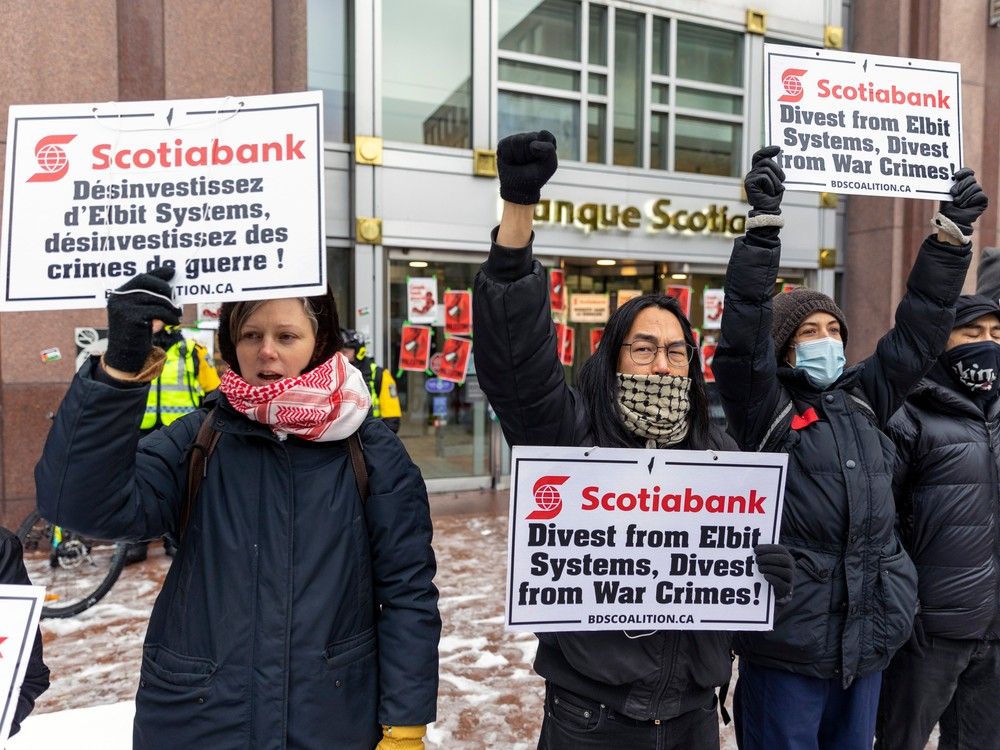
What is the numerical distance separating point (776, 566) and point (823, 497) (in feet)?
1.36

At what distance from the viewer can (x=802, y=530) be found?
2395mm

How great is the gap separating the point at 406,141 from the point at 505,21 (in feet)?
6.84

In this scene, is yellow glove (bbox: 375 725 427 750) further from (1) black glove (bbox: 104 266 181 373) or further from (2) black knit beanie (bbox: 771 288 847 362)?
(2) black knit beanie (bbox: 771 288 847 362)

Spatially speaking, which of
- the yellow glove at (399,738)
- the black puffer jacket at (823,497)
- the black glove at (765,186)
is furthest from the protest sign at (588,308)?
the yellow glove at (399,738)

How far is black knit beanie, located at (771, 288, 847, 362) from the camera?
265 cm

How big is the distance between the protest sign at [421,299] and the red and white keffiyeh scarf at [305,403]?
705cm

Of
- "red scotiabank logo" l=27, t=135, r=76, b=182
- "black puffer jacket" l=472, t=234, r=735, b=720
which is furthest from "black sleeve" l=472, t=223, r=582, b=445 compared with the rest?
"red scotiabank logo" l=27, t=135, r=76, b=182

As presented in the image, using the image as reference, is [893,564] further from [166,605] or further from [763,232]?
[166,605]

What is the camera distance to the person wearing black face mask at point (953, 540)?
2.83 m

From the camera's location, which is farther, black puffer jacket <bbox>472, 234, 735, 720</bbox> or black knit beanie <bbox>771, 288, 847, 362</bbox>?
black knit beanie <bbox>771, 288, 847, 362</bbox>

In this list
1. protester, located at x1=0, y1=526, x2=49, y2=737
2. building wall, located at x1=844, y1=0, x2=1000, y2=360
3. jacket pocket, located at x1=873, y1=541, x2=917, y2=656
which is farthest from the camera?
building wall, located at x1=844, y1=0, x2=1000, y2=360

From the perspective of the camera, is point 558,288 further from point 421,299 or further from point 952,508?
point 952,508

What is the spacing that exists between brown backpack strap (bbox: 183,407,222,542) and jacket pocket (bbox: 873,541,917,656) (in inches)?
81.8

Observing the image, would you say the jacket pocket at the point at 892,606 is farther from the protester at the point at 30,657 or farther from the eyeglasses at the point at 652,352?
the protester at the point at 30,657
